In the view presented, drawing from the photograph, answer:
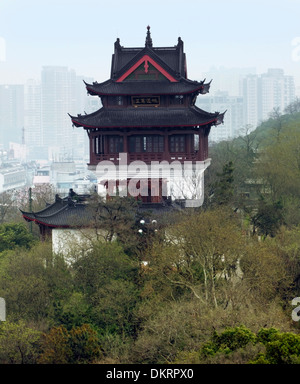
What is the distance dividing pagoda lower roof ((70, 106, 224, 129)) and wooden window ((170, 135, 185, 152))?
663mm

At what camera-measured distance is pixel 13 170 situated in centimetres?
13062

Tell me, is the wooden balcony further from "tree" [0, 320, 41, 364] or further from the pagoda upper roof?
"tree" [0, 320, 41, 364]

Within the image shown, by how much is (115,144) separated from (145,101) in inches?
60.8

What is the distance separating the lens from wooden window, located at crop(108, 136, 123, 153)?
85.3 feet

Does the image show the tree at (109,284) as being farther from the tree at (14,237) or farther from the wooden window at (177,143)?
the wooden window at (177,143)

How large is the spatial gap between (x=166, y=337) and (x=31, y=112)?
135419mm

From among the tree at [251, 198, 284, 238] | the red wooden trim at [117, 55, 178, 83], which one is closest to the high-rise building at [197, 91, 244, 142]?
the red wooden trim at [117, 55, 178, 83]

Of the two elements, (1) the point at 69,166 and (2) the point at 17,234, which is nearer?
(2) the point at 17,234

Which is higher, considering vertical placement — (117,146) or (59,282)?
(117,146)

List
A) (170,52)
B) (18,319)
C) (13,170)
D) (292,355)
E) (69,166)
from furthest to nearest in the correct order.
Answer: (69,166)
(13,170)
(170,52)
(18,319)
(292,355)

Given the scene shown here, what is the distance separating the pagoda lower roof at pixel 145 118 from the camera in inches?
1000

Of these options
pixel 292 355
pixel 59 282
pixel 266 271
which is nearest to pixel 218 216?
pixel 266 271

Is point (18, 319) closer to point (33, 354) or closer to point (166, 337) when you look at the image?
point (33, 354)

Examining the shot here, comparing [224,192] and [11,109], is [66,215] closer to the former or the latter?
[224,192]
